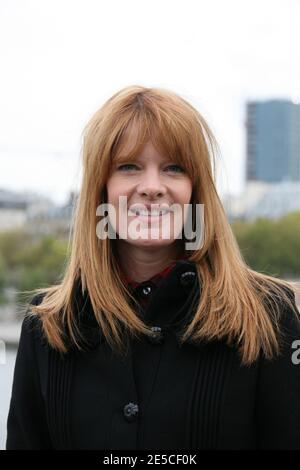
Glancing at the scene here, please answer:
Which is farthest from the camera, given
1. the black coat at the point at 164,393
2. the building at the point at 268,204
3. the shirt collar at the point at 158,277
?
the building at the point at 268,204

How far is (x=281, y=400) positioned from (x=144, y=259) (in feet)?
1.04

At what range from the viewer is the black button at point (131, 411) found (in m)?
1.17

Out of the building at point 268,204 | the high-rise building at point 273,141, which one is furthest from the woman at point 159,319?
the high-rise building at point 273,141

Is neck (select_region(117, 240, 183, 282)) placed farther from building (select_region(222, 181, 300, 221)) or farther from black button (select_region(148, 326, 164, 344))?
building (select_region(222, 181, 300, 221))

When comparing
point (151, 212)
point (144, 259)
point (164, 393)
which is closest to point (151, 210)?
point (151, 212)

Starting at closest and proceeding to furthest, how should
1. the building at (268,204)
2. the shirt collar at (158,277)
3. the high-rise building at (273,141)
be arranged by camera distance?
the shirt collar at (158,277) < the building at (268,204) < the high-rise building at (273,141)

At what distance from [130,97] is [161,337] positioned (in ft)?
1.28

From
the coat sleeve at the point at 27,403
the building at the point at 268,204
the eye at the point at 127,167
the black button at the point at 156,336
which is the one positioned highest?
the building at the point at 268,204

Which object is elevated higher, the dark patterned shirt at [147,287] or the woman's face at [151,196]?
the woman's face at [151,196]

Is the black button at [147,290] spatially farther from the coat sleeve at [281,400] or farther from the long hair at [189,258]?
the coat sleeve at [281,400]

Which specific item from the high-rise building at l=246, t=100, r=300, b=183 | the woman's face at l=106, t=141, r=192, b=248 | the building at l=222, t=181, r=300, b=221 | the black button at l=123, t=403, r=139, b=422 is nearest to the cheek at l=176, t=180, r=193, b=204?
the woman's face at l=106, t=141, r=192, b=248

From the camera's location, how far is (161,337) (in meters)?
1.22
